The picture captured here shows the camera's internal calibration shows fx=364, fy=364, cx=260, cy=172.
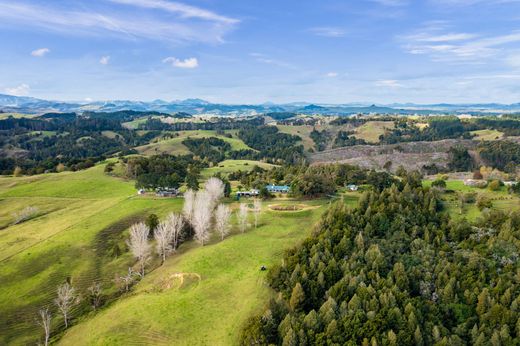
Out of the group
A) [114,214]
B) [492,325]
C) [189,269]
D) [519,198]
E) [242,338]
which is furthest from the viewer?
[519,198]

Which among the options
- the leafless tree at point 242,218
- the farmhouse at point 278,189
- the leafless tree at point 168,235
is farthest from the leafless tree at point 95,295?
the farmhouse at point 278,189

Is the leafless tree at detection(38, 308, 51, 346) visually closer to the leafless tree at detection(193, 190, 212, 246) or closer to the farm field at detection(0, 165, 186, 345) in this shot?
the farm field at detection(0, 165, 186, 345)

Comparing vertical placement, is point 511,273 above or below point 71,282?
above

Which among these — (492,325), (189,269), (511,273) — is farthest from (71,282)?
(511,273)

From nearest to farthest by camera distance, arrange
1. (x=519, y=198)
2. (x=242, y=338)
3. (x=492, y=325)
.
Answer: (x=242, y=338) → (x=492, y=325) → (x=519, y=198)

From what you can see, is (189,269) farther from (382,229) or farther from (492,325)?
(492,325)

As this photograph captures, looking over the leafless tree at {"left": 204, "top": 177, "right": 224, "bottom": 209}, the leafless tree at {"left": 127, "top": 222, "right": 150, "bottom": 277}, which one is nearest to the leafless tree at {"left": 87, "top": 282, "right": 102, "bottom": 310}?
the leafless tree at {"left": 127, "top": 222, "right": 150, "bottom": 277}
